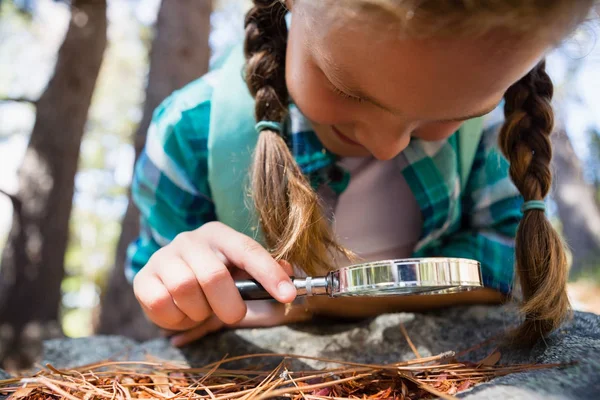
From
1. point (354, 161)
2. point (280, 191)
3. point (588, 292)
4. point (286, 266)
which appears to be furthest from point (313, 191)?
point (588, 292)

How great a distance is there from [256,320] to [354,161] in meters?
0.55

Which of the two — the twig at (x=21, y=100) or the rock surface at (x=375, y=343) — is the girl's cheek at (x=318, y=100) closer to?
the rock surface at (x=375, y=343)

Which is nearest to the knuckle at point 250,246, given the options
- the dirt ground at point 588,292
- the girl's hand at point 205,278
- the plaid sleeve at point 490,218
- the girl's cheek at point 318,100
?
the girl's hand at point 205,278

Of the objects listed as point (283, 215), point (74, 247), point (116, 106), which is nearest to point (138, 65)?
point (116, 106)

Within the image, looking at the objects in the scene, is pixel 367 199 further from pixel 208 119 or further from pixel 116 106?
pixel 116 106

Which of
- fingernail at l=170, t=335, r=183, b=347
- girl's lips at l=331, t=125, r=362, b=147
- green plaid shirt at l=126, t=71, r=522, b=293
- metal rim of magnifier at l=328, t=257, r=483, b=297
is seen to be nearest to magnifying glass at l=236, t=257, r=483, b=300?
metal rim of magnifier at l=328, t=257, r=483, b=297

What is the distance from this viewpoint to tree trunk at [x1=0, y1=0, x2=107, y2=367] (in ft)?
7.46

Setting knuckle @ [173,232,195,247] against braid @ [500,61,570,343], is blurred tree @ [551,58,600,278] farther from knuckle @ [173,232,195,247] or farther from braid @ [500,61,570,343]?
knuckle @ [173,232,195,247]

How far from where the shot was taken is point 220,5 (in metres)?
5.04

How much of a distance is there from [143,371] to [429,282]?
2.16 ft

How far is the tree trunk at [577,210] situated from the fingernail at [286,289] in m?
5.02

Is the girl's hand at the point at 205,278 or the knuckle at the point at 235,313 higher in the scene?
the girl's hand at the point at 205,278

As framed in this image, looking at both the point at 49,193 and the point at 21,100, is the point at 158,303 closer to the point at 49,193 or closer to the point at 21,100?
the point at 49,193

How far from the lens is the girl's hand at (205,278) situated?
84 centimetres
